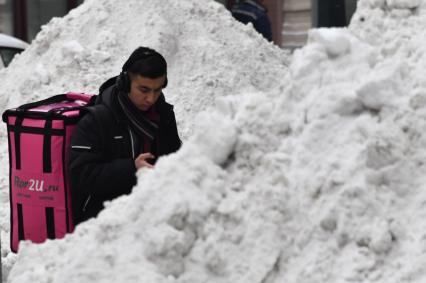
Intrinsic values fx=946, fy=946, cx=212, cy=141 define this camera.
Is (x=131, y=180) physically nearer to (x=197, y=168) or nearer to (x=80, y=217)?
(x=80, y=217)

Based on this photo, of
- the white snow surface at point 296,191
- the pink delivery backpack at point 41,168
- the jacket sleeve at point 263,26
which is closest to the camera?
the white snow surface at point 296,191

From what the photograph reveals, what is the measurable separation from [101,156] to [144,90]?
0.40m

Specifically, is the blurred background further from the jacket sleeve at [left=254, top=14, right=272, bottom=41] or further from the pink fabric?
the pink fabric

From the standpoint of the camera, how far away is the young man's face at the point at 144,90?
185 inches

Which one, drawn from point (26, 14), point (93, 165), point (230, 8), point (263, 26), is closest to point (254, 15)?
point (263, 26)

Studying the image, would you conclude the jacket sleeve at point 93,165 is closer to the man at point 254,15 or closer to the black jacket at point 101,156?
the black jacket at point 101,156

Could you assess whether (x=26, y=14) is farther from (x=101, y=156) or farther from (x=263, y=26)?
(x=101, y=156)

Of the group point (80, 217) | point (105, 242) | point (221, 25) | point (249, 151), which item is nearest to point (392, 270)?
point (249, 151)

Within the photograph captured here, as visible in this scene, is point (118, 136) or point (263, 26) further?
point (263, 26)

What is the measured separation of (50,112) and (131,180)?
1.88ft

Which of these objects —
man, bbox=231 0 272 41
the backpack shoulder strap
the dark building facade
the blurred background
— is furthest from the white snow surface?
the dark building facade

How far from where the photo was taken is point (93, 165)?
471 cm

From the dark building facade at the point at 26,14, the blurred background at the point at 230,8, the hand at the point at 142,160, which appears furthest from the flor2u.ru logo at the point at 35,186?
the dark building facade at the point at 26,14

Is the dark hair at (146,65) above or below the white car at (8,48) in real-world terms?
above
